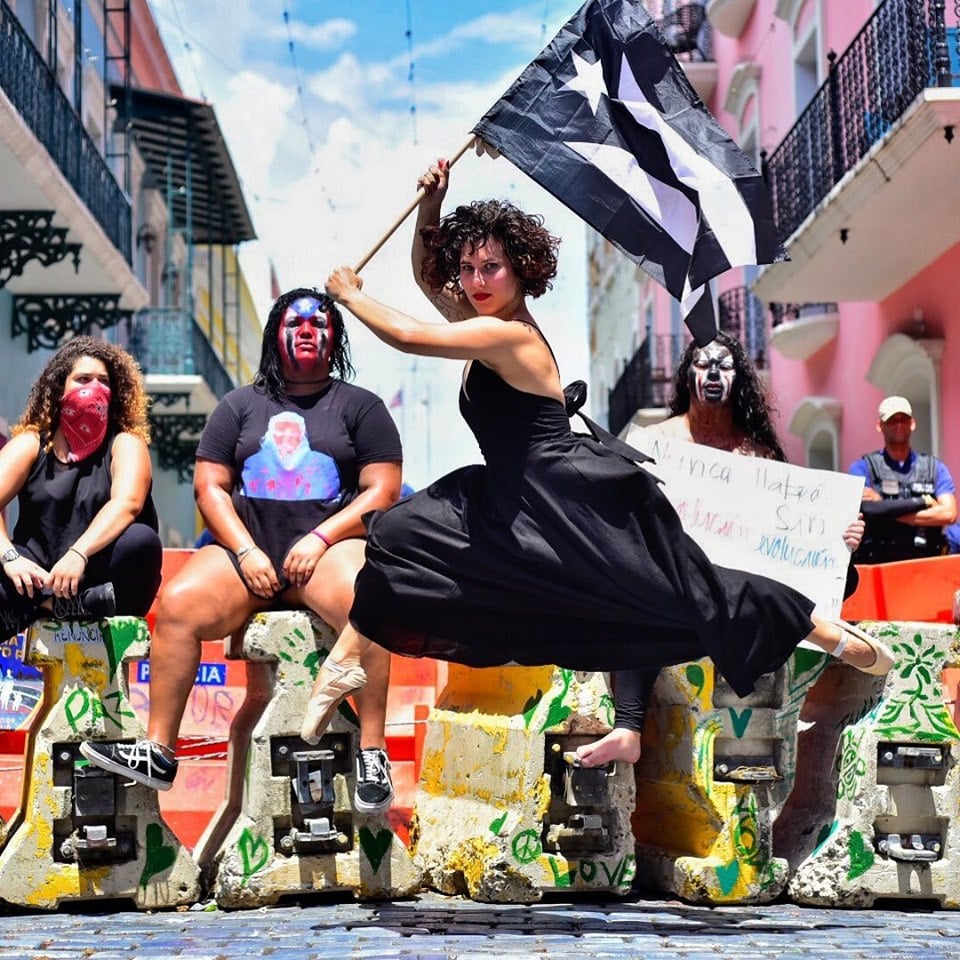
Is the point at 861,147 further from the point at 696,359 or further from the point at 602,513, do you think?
the point at 602,513

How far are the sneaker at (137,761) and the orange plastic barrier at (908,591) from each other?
14.3 feet

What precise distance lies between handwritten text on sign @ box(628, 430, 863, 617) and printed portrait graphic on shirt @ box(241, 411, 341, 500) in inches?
47.9

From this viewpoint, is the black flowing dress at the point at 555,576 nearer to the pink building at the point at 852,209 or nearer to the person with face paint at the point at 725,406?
the person with face paint at the point at 725,406

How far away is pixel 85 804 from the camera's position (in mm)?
6156

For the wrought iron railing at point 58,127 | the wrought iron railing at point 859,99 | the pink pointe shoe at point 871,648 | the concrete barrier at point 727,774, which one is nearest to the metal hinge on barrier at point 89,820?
the concrete barrier at point 727,774

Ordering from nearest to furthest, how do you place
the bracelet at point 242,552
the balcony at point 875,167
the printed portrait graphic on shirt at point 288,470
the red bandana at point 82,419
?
1. the bracelet at point 242,552
2. the printed portrait graphic on shirt at point 288,470
3. the red bandana at point 82,419
4. the balcony at point 875,167

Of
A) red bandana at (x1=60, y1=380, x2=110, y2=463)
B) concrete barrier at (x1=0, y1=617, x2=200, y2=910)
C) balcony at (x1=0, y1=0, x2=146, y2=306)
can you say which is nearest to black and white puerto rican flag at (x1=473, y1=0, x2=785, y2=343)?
red bandana at (x1=60, y1=380, x2=110, y2=463)

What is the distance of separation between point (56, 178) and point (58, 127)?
6.39 ft

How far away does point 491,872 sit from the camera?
616 cm

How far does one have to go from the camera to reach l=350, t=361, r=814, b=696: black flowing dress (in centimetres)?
578

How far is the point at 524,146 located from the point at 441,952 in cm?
270

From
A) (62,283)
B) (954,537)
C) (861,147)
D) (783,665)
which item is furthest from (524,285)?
(62,283)

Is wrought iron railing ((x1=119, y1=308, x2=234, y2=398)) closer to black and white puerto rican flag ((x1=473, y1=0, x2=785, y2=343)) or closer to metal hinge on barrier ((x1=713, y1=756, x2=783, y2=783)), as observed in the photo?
black and white puerto rican flag ((x1=473, y1=0, x2=785, y2=343))

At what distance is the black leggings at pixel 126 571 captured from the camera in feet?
20.8
